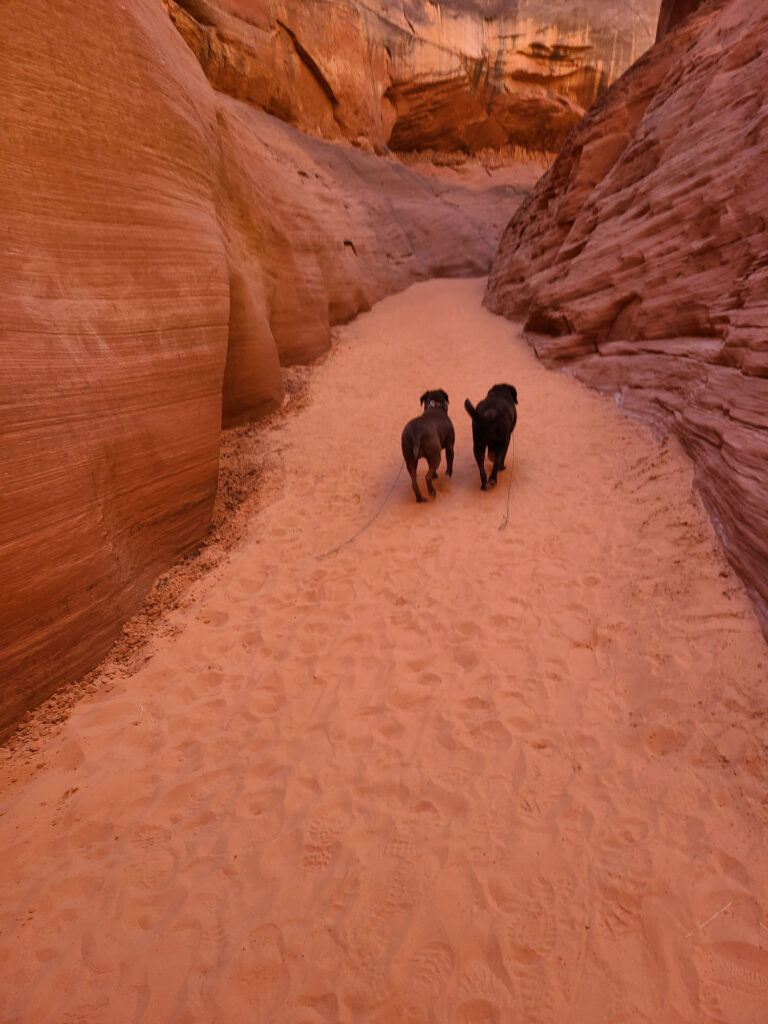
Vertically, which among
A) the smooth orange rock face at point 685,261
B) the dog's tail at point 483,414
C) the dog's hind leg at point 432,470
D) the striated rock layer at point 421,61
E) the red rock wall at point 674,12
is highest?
the striated rock layer at point 421,61

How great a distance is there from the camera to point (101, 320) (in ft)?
12.6

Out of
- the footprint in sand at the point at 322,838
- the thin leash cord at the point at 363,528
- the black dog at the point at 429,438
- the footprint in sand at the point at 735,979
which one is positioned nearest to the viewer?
the footprint in sand at the point at 735,979

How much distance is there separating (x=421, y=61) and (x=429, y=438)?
64.8 ft

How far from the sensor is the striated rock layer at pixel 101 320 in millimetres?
3127

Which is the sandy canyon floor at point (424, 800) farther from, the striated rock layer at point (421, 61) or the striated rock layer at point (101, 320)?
the striated rock layer at point (421, 61)

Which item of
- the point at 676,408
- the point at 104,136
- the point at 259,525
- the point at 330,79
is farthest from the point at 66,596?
the point at 330,79

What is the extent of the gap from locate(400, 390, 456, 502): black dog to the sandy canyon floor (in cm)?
96

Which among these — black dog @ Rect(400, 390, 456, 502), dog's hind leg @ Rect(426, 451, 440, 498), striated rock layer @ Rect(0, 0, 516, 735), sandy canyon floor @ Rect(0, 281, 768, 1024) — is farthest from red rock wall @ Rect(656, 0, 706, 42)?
sandy canyon floor @ Rect(0, 281, 768, 1024)

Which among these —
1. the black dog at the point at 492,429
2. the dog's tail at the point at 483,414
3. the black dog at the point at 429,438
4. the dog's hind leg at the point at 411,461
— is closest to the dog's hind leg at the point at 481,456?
the black dog at the point at 492,429

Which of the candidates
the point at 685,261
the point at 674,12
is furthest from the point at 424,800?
the point at 674,12

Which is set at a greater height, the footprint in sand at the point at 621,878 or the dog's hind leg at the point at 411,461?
the dog's hind leg at the point at 411,461

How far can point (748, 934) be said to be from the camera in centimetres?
190

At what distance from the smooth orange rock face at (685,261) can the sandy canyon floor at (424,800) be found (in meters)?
0.57

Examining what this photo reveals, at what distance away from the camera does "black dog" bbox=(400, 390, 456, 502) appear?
16.4ft
